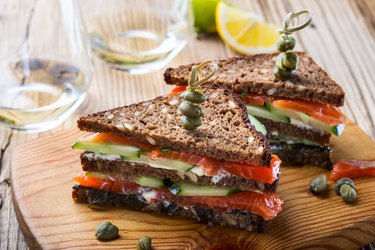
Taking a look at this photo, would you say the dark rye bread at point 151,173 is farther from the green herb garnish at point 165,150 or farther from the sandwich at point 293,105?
the sandwich at point 293,105

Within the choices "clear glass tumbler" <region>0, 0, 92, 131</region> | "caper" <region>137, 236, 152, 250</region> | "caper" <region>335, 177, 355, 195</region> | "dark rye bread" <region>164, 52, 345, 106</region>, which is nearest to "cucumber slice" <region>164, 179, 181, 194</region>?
"caper" <region>137, 236, 152, 250</region>

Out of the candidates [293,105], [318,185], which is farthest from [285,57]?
[318,185]

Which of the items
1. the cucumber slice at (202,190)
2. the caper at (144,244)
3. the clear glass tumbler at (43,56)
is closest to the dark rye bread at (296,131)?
the cucumber slice at (202,190)

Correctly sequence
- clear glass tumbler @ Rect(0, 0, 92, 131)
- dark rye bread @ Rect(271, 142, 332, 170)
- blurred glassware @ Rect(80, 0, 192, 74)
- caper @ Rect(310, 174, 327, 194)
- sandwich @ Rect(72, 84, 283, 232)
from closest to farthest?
1. sandwich @ Rect(72, 84, 283, 232)
2. caper @ Rect(310, 174, 327, 194)
3. dark rye bread @ Rect(271, 142, 332, 170)
4. clear glass tumbler @ Rect(0, 0, 92, 131)
5. blurred glassware @ Rect(80, 0, 192, 74)

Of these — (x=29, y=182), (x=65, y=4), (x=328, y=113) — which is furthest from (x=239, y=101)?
(x=65, y=4)

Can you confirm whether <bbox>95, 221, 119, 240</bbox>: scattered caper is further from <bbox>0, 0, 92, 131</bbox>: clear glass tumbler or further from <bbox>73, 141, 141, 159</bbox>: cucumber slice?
<bbox>0, 0, 92, 131</bbox>: clear glass tumbler

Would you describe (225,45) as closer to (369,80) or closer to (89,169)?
(369,80)

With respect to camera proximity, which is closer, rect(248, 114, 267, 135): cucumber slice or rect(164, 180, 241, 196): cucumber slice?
rect(164, 180, 241, 196): cucumber slice

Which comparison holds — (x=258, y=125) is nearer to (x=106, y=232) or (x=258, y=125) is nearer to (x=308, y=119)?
(x=308, y=119)
